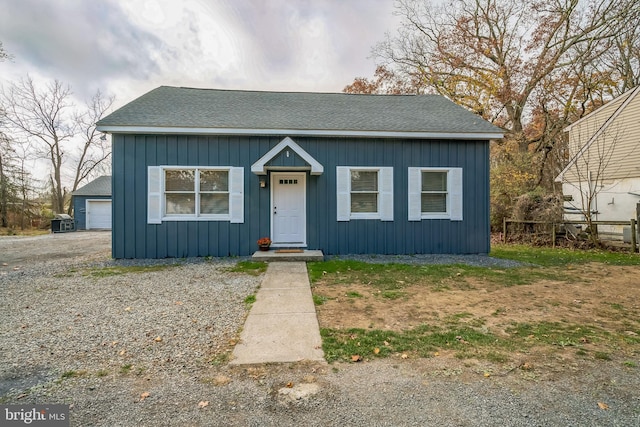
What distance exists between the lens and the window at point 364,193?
8680 mm

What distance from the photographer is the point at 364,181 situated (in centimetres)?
887

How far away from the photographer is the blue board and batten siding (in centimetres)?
817

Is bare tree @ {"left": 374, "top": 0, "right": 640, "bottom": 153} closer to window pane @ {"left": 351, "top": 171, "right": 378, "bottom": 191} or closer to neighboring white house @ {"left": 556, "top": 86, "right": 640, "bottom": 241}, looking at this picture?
neighboring white house @ {"left": 556, "top": 86, "right": 640, "bottom": 241}

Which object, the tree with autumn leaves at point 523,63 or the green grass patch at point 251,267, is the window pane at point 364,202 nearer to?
the green grass patch at point 251,267

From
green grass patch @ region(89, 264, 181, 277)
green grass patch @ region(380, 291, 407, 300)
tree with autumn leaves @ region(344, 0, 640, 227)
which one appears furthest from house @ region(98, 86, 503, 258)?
tree with autumn leaves @ region(344, 0, 640, 227)

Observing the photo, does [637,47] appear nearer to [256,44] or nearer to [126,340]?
[256,44]

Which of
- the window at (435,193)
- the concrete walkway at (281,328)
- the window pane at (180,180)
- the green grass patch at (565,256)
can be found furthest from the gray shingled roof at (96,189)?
the green grass patch at (565,256)

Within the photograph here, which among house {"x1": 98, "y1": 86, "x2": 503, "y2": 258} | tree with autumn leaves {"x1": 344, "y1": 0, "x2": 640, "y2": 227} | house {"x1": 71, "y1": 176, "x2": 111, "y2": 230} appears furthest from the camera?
house {"x1": 71, "y1": 176, "x2": 111, "y2": 230}

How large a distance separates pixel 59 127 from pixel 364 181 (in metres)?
28.4

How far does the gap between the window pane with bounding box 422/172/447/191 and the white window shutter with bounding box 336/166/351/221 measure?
2.27 meters

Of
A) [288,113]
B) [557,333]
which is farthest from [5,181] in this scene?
[557,333]

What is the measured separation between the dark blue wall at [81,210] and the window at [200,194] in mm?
16987

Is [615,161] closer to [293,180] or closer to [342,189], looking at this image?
[342,189]

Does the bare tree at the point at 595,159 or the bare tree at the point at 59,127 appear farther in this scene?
the bare tree at the point at 59,127
